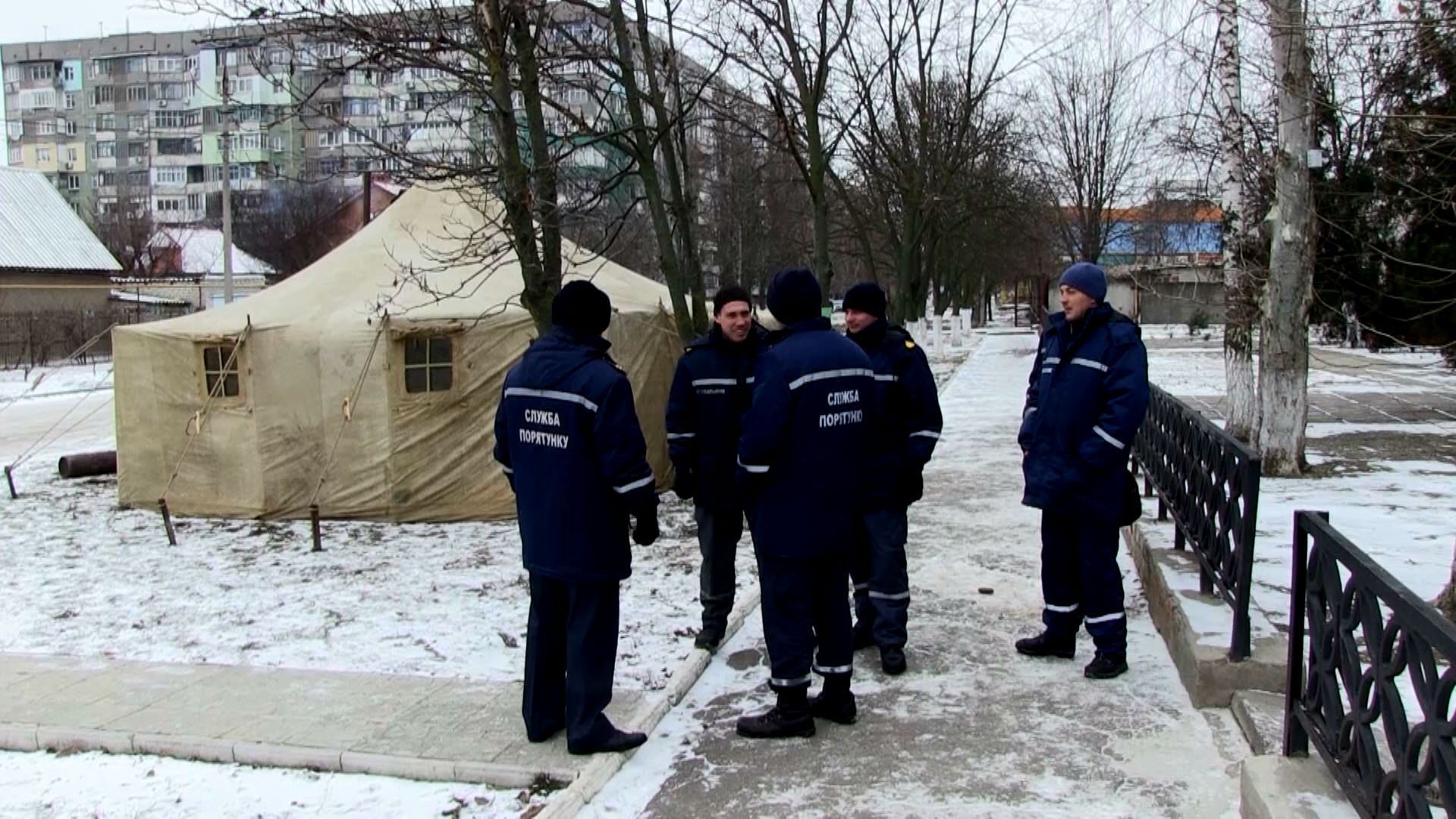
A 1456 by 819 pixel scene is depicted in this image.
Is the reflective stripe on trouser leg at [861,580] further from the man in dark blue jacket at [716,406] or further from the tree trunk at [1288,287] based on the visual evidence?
the tree trunk at [1288,287]

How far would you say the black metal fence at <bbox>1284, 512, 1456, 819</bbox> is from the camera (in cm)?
261

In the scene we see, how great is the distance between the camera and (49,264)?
36.8 metres

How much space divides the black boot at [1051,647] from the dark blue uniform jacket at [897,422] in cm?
103

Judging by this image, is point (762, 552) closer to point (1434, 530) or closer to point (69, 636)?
point (69, 636)

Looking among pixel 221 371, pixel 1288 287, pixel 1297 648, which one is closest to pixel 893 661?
pixel 1297 648

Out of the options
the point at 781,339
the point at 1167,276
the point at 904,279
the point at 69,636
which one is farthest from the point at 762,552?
the point at 1167,276

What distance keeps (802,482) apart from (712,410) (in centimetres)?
118

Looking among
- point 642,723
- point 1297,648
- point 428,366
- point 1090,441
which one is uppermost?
point 428,366

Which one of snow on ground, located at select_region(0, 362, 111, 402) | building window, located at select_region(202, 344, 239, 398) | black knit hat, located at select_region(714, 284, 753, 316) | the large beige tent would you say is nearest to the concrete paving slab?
black knit hat, located at select_region(714, 284, 753, 316)

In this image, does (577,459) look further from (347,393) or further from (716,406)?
(347,393)

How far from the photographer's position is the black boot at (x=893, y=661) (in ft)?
17.4

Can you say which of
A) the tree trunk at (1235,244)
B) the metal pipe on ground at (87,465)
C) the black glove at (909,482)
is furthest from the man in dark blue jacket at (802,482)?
the metal pipe on ground at (87,465)

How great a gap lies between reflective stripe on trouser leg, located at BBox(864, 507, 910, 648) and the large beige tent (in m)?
5.53

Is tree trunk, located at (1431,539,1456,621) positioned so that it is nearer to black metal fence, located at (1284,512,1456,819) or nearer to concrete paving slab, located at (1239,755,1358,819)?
black metal fence, located at (1284,512,1456,819)
